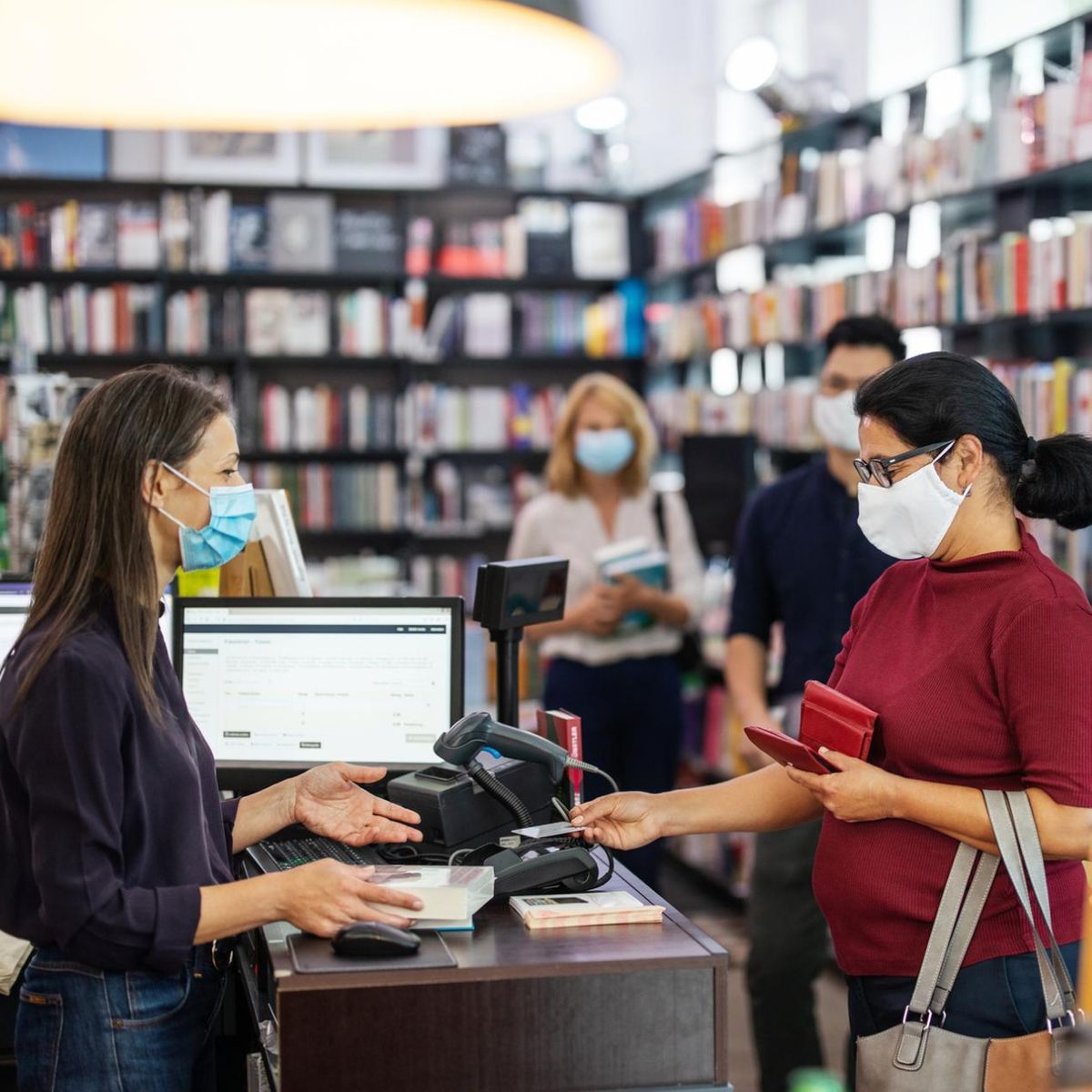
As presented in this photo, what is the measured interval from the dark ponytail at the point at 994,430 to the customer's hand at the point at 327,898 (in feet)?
2.99

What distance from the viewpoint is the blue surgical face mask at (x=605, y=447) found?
4.24m

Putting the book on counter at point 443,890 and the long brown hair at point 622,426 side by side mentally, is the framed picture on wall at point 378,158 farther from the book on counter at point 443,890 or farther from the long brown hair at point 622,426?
the book on counter at point 443,890

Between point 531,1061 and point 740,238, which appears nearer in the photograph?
point 531,1061

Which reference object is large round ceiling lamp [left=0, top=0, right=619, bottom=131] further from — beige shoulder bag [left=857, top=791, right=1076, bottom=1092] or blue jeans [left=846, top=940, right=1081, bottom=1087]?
blue jeans [left=846, top=940, right=1081, bottom=1087]

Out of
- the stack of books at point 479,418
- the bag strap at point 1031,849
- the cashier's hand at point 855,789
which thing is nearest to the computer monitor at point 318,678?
the cashier's hand at point 855,789

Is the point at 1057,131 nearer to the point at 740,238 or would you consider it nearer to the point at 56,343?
the point at 740,238

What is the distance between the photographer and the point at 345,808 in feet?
7.22

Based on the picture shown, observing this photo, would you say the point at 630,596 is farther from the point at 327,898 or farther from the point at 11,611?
the point at 327,898

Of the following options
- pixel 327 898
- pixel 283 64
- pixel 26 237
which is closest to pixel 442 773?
pixel 327 898

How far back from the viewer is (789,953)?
3.25 meters

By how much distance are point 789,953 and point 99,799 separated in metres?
2.00

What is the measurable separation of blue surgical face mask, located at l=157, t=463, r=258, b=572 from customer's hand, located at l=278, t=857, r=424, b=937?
421 mm

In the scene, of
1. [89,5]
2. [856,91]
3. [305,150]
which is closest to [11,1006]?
[89,5]

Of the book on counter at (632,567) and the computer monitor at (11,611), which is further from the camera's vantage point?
the book on counter at (632,567)
